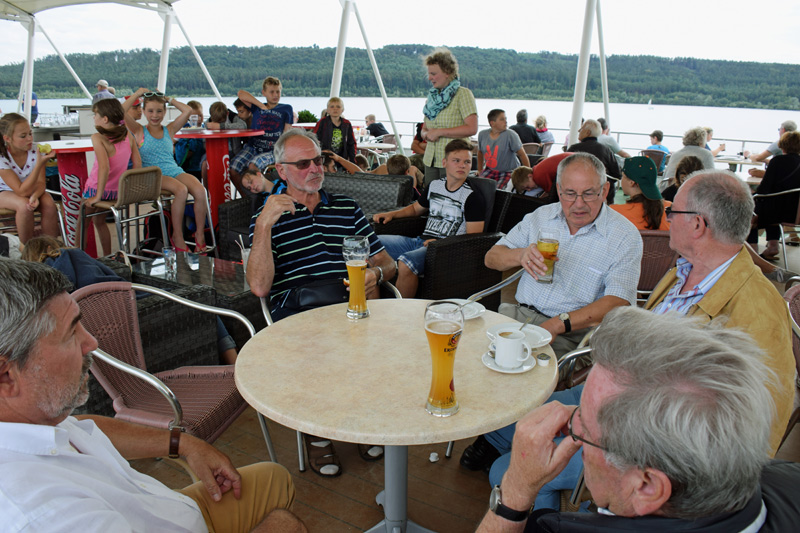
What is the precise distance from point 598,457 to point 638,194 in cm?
298

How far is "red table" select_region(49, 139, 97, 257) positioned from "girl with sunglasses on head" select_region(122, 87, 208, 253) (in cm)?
48

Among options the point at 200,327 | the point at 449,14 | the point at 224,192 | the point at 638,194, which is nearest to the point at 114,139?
the point at 224,192

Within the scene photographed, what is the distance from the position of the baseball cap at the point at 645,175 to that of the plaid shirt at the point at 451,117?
5.15 ft

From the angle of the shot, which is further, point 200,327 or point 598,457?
point 200,327

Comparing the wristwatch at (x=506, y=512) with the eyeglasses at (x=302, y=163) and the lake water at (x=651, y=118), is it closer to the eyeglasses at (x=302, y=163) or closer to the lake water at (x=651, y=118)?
the eyeglasses at (x=302, y=163)

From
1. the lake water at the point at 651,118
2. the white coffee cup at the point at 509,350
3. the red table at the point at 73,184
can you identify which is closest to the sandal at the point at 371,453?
the white coffee cup at the point at 509,350

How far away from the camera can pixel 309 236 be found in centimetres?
245

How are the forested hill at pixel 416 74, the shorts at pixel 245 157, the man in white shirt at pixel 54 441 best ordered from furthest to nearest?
the forested hill at pixel 416 74, the shorts at pixel 245 157, the man in white shirt at pixel 54 441

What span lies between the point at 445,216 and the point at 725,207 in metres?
2.06

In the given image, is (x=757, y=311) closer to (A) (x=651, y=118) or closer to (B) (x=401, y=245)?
(B) (x=401, y=245)

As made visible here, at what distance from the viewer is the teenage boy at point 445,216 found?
129 inches

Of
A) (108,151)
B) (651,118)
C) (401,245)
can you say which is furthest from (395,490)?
(651,118)

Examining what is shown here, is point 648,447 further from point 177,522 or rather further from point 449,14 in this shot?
point 449,14

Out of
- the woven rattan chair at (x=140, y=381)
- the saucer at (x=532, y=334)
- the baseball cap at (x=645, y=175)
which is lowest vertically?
the woven rattan chair at (x=140, y=381)
